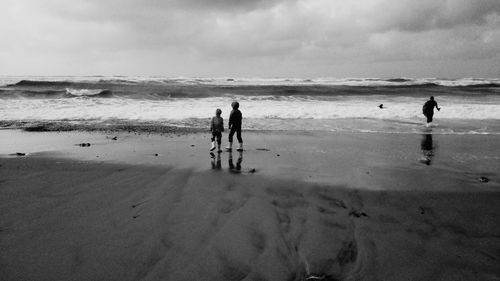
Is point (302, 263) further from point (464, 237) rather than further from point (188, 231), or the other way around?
point (464, 237)

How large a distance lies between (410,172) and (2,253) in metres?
8.05

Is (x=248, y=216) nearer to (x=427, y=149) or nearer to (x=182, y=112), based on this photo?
(x=427, y=149)

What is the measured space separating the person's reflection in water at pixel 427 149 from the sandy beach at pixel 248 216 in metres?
0.21

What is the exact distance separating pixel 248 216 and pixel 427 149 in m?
8.07

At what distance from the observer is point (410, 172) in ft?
26.5

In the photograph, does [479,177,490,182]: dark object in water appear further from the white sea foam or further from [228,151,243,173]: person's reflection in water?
the white sea foam

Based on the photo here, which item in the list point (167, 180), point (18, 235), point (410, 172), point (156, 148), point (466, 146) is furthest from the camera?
A: point (466, 146)

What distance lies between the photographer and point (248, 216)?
5.30 metres

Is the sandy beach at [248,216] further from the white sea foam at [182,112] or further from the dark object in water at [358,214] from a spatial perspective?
the white sea foam at [182,112]

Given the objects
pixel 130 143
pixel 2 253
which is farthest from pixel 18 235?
pixel 130 143

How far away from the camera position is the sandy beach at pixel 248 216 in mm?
3914

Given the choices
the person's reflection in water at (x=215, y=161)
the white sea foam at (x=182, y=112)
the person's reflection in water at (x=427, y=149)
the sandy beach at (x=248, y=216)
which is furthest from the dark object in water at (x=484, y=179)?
the white sea foam at (x=182, y=112)

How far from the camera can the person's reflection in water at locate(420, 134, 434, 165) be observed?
9352mm

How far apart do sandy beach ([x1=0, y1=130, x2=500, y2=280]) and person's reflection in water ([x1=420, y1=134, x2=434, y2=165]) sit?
21cm
